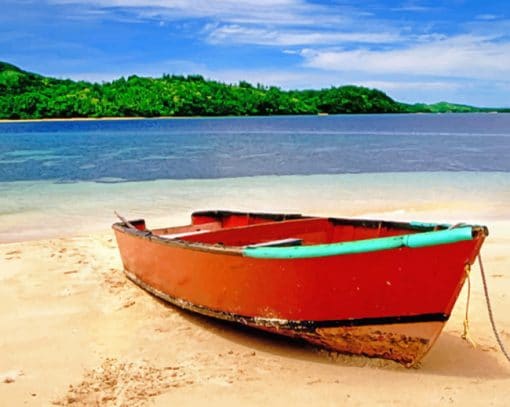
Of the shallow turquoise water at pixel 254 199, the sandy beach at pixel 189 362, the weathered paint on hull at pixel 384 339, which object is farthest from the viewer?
the shallow turquoise water at pixel 254 199

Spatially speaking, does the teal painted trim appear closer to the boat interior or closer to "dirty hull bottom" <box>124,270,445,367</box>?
"dirty hull bottom" <box>124,270,445,367</box>

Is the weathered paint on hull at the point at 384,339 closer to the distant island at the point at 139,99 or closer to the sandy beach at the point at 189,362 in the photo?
the sandy beach at the point at 189,362

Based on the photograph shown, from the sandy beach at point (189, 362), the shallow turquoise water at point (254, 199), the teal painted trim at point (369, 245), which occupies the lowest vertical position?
the sandy beach at point (189, 362)

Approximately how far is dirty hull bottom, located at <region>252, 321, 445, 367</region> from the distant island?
94.4 meters

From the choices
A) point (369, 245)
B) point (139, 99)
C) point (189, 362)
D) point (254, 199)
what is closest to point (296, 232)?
point (189, 362)

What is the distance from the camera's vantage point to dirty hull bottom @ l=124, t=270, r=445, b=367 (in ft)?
14.1

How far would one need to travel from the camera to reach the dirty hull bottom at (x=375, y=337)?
14.1 feet

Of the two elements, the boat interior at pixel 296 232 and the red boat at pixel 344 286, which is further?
the boat interior at pixel 296 232

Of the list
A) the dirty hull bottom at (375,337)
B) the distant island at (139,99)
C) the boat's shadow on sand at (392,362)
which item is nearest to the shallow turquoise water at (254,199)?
the boat's shadow on sand at (392,362)

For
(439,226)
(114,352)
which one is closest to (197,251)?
(114,352)

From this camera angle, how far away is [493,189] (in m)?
15.7

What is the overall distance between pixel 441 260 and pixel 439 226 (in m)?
1.19

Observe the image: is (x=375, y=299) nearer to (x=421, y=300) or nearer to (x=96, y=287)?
(x=421, y=300)

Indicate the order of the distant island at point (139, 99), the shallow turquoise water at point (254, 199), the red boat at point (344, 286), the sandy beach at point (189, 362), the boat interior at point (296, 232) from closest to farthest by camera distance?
the red boat at point (344, 286) → the sandy beach at point (189, 362) → the boat interior at point (296, 232) → the shallow turquoise water at point (254, 199) → the distant island at point (139, 99)
